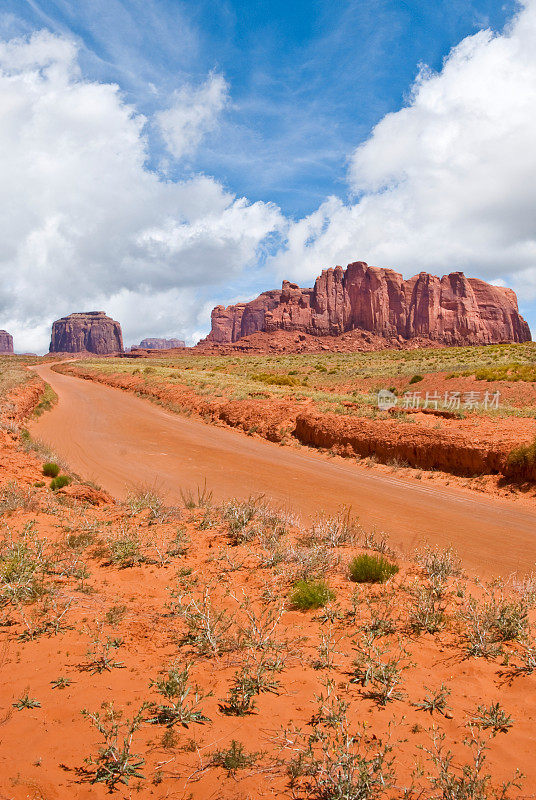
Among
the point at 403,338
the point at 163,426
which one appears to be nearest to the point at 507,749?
the point at 163,426

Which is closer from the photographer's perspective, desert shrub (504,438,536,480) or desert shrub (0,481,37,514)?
desert shrub (0,481,37,514)

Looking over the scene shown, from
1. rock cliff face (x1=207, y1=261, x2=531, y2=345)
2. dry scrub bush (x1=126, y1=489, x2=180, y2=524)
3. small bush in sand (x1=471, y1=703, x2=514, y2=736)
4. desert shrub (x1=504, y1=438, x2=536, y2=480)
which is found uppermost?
rock cliff face (x1=207, y1=261, x2=531, y2=345)

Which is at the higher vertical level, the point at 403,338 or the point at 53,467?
the point at 403,338

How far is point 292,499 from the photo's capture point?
1122 cm

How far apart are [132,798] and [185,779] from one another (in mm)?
346

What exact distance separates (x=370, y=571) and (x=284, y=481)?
278 inches

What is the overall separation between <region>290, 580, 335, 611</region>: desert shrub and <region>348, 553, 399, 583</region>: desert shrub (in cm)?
68

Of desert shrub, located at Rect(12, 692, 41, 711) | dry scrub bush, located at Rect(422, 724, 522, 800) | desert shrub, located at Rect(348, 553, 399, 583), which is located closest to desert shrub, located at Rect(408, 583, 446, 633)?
desert shrub, located at Rect(348, 553, 399, 583)

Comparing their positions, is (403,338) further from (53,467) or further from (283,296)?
(53,467)

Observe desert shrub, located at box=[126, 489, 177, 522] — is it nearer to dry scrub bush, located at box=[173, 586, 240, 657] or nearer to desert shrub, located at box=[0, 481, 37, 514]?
desert shrub, located at box=[0, 481, 37, 514]

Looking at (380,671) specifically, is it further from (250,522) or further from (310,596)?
(250,522)

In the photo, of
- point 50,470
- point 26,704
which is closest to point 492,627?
point 26,704

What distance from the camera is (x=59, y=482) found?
10.3 meters

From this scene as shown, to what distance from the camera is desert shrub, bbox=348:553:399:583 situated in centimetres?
601
